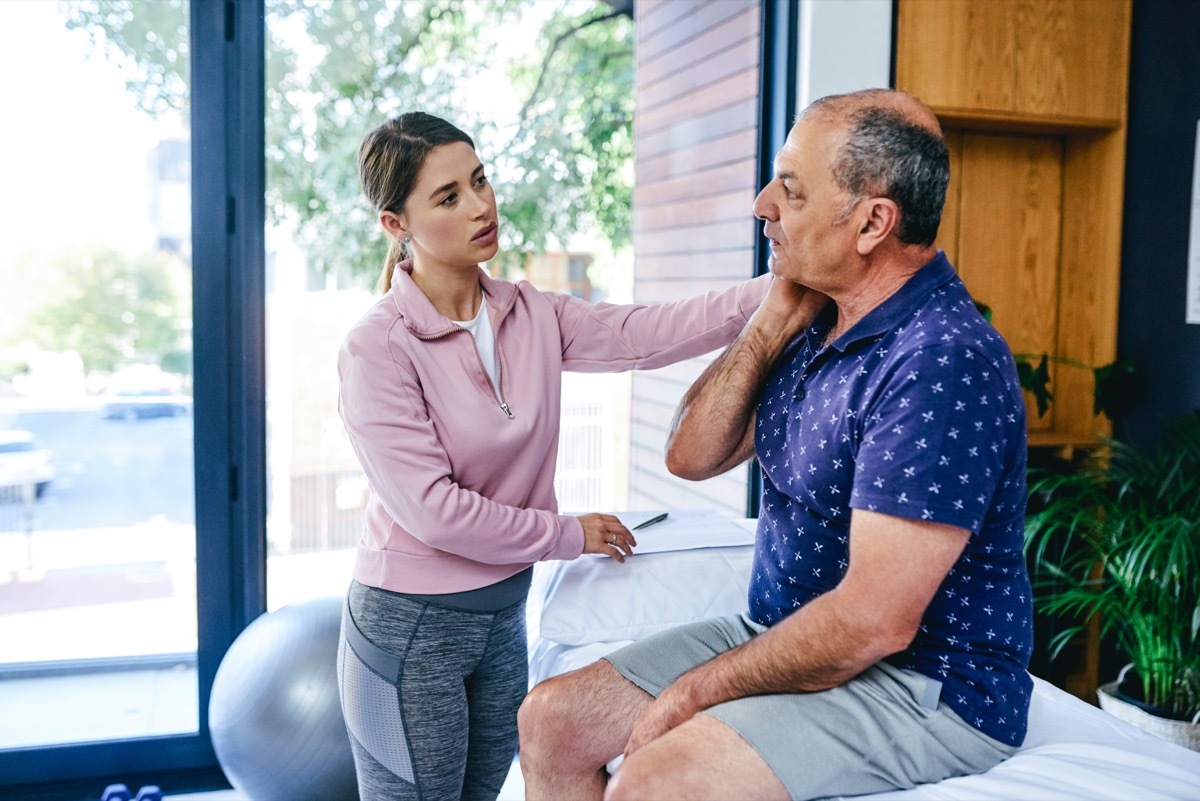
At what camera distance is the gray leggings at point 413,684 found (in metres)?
1.59

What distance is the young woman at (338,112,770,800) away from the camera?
1541 mm

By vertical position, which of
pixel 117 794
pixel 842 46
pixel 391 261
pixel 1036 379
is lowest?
pixel 117 794

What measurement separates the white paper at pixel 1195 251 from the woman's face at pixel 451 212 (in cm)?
208

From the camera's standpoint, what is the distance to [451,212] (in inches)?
63.0

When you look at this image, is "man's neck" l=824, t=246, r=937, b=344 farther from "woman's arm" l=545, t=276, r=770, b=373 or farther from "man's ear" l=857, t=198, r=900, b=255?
"woman's arm" l=545, t=276, r=770, b=373

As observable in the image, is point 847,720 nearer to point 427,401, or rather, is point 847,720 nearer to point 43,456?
point 427,401

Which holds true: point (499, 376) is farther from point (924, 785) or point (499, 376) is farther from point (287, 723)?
point (287, 723)

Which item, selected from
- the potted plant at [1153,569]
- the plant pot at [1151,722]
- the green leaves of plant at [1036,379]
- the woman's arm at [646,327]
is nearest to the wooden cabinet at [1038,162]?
the green leaves of plant at [1036,379]

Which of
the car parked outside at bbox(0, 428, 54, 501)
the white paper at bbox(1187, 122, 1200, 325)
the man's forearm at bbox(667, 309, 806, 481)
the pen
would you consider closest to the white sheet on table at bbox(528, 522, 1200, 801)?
the pen

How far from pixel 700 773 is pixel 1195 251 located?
226 centimetres

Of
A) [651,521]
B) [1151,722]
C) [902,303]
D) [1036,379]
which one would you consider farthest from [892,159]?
[1151,722]

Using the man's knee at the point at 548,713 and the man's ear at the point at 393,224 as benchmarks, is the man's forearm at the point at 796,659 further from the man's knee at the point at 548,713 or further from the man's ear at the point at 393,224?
the man's ear at the point at 393,224

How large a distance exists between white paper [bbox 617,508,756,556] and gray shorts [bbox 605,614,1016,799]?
26.4 inches

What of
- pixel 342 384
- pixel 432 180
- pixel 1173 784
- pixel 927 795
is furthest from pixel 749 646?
pixel 432 180
